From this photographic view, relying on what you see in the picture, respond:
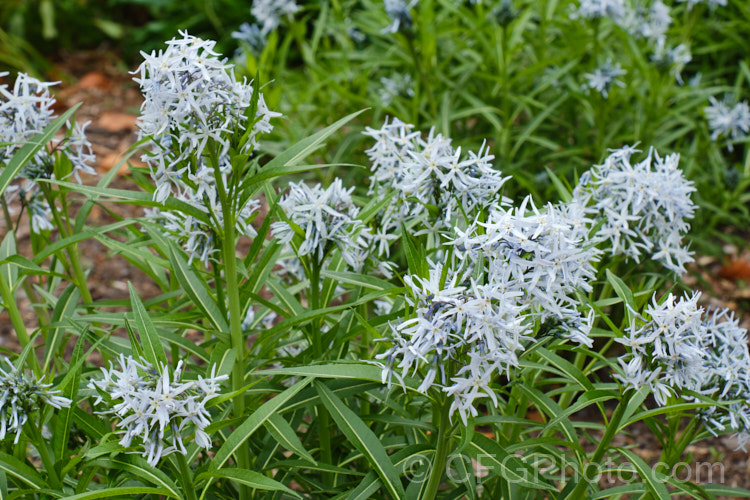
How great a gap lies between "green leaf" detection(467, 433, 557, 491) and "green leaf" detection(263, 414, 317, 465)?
0.46 metres

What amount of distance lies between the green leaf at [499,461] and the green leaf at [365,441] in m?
0.23

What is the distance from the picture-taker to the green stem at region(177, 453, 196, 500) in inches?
71.4

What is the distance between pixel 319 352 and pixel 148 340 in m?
0.54

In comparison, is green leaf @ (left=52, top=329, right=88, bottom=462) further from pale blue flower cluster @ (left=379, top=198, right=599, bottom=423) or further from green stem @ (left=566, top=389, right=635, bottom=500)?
green stem @ (left=566, top=389, right=635, bottom=500)

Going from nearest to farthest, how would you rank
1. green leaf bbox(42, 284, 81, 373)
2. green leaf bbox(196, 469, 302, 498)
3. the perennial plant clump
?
the perennial plant clump, green leaf bbox(196, 469, 302, 498), green leaf bbox(42, 284, 81, 373)

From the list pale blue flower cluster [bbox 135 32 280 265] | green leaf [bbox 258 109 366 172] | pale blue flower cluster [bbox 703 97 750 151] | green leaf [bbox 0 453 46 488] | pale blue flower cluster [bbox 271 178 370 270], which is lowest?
green leaf [bbox 0 453 46 488]

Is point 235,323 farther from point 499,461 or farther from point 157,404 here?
point 499,461

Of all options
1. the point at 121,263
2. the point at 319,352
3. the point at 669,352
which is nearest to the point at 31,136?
the point at 319,352

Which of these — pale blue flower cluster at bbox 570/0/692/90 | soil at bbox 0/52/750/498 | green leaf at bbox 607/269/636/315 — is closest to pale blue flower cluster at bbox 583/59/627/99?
pale blue flower cluster at bbox 570/0/692/90

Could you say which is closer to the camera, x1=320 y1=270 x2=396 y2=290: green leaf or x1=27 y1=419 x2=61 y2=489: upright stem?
x1=27 y1=419 x2=61 y2=489: upright stem

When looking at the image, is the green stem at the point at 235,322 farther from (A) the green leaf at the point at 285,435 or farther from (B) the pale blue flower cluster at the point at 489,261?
(B) the pale blue flower cluster at the point at 489,261

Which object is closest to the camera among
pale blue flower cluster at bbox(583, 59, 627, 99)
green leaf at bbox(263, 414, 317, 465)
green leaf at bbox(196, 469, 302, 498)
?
green leaf at bbox(196, 469, 302, 498)

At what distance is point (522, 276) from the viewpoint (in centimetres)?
163

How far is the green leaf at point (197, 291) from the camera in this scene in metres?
2.14
